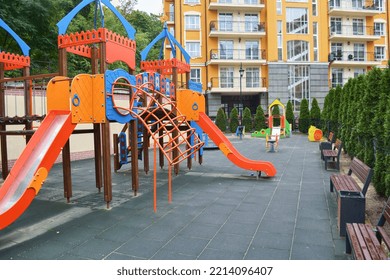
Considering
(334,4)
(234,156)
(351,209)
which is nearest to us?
(351,209)

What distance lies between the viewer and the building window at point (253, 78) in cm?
3397

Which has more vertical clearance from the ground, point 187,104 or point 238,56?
point 238,56

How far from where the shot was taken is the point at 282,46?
3359 cm

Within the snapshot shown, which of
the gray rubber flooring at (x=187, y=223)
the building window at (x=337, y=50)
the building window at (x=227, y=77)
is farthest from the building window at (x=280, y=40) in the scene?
the gray rubber flooring at (x=187, y=223)

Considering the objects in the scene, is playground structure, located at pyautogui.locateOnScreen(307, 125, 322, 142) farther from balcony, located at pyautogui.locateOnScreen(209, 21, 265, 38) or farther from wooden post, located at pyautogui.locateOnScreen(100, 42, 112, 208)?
wooden post, located at pyautogui.locateOnScreen(100, 42, 112, 208)

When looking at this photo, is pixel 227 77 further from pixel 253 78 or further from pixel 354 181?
pixel 354 181

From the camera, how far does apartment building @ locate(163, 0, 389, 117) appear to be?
1315 inches

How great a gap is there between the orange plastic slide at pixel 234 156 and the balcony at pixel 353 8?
30.3 metres

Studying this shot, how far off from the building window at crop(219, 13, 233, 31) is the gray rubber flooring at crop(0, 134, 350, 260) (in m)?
27.4

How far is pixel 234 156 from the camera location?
9.73 meters

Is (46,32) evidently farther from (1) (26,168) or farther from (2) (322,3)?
(2) (322,3)

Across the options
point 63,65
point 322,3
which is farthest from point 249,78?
point 63,65

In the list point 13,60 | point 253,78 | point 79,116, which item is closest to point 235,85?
point 253,78

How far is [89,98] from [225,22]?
29.8 metres
